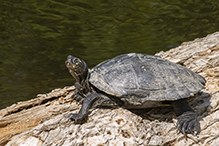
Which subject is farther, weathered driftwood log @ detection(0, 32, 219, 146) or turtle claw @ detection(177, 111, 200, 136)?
turtle claw @ detection(177, 111, 200, 136)

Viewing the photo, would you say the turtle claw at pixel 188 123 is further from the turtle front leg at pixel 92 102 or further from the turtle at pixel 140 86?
the turtle front leg at pixel 92 102

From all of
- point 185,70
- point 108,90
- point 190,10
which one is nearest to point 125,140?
point 108,90

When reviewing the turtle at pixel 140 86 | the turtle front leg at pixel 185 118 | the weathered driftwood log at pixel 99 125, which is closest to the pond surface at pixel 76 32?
the weathered driftwood log at pixel 99 125

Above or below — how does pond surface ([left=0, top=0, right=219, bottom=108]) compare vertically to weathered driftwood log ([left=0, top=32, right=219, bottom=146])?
above

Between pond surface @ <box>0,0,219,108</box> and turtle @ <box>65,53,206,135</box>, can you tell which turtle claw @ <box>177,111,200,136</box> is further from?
pond surface @ <box>0,0,219,108</box>

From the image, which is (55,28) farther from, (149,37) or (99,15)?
(149,37)

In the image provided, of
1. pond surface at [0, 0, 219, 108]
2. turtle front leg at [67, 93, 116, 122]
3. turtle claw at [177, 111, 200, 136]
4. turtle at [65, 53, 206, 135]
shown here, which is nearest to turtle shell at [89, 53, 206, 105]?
turtle at [65, 53, 206, 135]

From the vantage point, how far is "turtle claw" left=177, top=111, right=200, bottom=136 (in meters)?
2.39

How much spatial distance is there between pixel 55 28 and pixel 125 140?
4645 millimetres

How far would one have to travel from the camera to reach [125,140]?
7.34ft

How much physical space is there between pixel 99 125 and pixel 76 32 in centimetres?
436

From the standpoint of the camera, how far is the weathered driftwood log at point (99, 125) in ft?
7.47

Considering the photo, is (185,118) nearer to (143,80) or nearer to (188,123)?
(188,123)

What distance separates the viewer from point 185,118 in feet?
8.04
